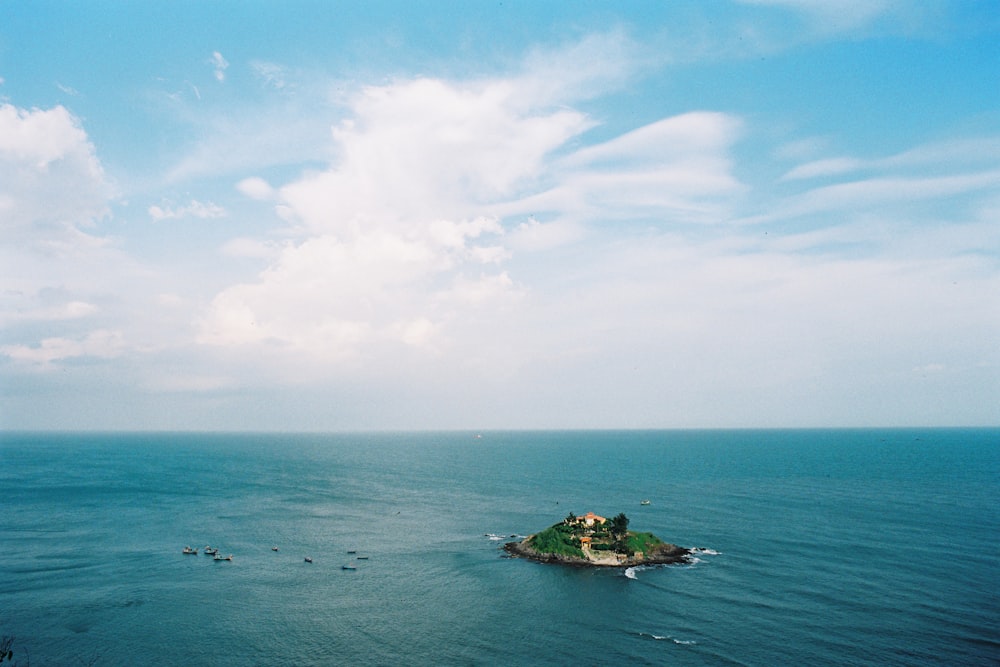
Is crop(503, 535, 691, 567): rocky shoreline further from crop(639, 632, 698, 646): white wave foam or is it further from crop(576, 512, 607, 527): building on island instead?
crop(639, 632, 698, 646): white wave foam

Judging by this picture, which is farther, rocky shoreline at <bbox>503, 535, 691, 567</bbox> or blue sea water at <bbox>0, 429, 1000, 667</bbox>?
rocky shoreline at <bbox>503, 535, 691, 567</bbox>

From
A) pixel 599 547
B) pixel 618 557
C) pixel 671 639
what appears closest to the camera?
pixel 671 639

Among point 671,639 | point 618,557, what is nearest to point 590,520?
point 618,557

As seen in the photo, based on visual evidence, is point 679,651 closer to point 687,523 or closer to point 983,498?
point 687,523

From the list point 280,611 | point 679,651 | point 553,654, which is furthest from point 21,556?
point 679,651

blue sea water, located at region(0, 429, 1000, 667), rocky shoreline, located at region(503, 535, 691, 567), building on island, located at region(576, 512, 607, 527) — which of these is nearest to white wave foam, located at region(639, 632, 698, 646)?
blue sea water, located at region(0, 429, 1000, 667)

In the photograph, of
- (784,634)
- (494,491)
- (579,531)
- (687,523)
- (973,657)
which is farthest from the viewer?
(494,491)

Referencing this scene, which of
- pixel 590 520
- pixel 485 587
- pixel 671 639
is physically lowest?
pixel 671 639

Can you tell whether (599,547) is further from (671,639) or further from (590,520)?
(671,639)
